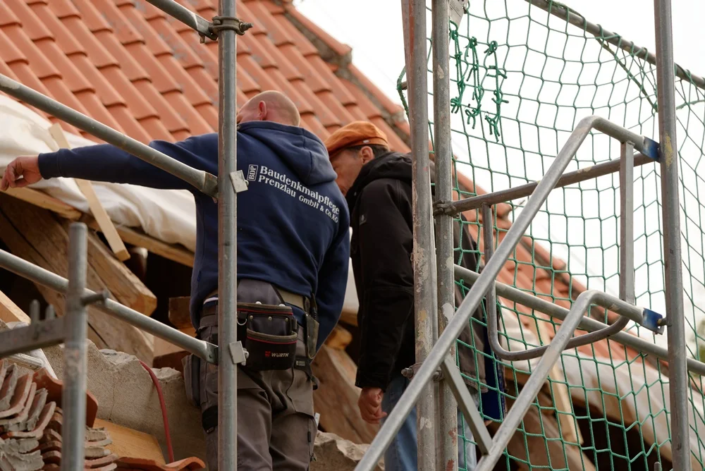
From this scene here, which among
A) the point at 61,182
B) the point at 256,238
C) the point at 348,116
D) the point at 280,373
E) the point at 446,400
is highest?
the point at 348,116

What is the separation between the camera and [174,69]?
21.9 feet

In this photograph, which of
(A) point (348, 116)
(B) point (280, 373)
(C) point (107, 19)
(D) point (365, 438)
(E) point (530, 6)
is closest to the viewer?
(B) point (280, 373)

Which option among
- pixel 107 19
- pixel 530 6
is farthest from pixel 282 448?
pixel 107 19

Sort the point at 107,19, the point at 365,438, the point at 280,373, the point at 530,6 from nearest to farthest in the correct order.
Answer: the point at 280,373 < the point at 530,6 < the point at 365,438 < the point at 107,19

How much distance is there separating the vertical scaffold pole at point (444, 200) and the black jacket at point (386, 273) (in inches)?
25.1

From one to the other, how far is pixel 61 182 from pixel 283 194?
1.41 m

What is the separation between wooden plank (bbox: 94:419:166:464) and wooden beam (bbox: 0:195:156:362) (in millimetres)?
950

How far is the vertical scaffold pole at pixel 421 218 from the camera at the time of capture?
2.88 m

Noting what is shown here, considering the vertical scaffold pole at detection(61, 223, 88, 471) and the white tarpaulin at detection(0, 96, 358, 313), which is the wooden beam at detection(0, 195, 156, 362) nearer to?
the white tarpaulin at detection(0, 96, 358, 313)

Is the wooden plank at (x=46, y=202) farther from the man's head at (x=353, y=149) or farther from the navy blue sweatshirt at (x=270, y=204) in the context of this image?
the navy blue sweatshirt at (x=270, y=204)

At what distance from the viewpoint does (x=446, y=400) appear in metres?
2.95

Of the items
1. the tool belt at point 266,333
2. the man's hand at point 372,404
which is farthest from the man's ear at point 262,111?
the man's hand at point 372,404

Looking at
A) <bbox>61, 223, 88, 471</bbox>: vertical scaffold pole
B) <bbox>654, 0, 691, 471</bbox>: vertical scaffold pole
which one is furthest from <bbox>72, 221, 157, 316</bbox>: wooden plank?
<bbox>61, 223, 88, 471</bbox>: vertical scaffold pole

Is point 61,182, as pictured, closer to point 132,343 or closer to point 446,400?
point 132,343
